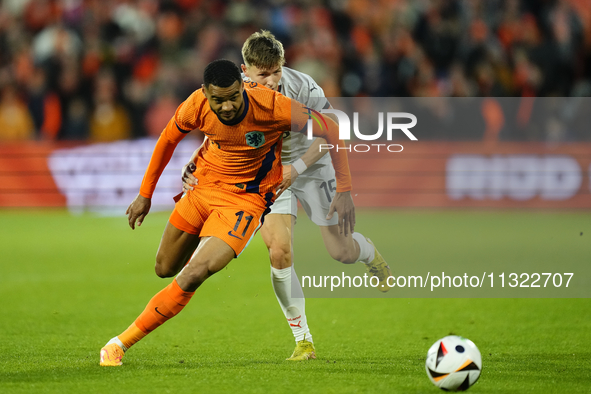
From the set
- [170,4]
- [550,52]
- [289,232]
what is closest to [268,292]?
[289,232]

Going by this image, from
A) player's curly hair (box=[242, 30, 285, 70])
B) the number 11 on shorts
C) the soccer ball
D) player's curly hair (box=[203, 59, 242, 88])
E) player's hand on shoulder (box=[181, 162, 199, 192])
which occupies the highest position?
player's curly hair (box=[242, 30, 285, 70])

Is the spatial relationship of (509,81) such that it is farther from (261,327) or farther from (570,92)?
(261,327)

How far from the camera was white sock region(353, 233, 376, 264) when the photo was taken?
20.4ft

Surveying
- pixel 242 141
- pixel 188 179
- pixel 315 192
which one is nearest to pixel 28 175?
pixel 315 192

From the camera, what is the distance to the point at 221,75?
459cm

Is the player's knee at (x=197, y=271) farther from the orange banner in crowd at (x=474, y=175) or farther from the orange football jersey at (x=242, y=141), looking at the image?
the orange banner in crowd at (x=474, y=175)

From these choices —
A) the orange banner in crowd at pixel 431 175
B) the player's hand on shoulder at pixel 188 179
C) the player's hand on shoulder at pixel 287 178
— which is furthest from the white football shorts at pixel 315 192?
the orange banner in crowd at pixel 431 175

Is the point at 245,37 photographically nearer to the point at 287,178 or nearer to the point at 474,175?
the point at 474,175

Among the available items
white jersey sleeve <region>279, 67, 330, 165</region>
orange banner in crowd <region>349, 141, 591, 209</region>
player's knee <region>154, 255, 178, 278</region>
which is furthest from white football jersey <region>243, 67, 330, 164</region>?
orange banner in crowd <region>349, 141, 591, 209</region>

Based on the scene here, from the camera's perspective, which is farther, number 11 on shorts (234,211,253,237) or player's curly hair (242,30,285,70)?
player's curly hair (242,30,285,70)

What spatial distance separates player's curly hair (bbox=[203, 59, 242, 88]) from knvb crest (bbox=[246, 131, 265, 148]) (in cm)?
42

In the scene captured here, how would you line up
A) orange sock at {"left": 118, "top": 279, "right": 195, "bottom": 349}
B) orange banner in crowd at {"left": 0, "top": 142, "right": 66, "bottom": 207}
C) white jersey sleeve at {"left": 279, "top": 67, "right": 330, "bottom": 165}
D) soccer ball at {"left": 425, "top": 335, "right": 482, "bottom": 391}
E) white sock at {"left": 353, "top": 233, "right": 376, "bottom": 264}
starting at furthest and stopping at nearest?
orange banner in crowd at {"left": 0, "top": 142, "right": 66, "bottom": 207} → white sock at {"left": 353, "top": 233, "right": 376, "bottom": 264} → white jersey sleeve at {"left": 279, "top": 67, "right": 330, "bottom": 165} → orange sock at {"left": 118, "top": 279, "right": 195, "bottom": 349} → soccer ball at {"left": 425, "top": 335, "right": 482, "bottom": 391}

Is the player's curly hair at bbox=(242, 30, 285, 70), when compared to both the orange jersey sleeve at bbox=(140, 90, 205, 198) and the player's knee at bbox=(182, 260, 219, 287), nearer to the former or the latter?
the orange jersey sleeve at bbox=(140, 90, 205, 198)

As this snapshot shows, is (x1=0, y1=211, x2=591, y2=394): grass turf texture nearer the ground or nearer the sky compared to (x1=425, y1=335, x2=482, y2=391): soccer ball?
nearer the ground
